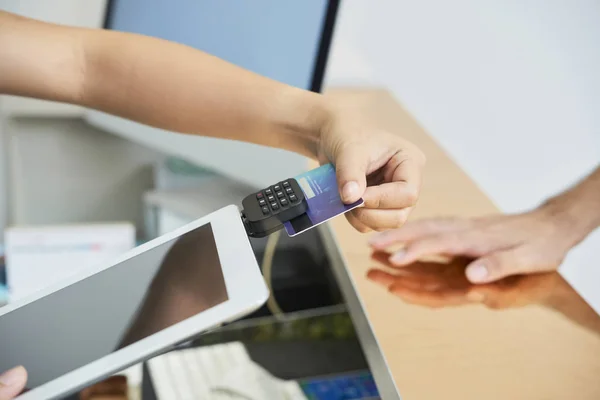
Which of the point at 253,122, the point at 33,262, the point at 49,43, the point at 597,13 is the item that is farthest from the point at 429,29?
the point at 33,262

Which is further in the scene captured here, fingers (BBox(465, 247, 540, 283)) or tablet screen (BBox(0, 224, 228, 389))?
fingers (BBox(465, 247, 540, 283))

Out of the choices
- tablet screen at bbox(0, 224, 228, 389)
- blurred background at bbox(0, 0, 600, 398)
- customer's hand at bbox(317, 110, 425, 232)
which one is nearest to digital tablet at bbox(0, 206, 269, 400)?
tablet screen at bbox(0, 224, 228, 389)

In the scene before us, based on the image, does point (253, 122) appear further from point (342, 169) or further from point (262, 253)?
point (262, 253)

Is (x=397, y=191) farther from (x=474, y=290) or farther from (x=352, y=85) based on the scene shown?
(x=352, y=85)

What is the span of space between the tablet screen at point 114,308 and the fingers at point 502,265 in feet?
1.00

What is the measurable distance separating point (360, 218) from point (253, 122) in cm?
18

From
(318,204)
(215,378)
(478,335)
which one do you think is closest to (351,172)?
(318,204)

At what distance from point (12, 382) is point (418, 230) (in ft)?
1.51

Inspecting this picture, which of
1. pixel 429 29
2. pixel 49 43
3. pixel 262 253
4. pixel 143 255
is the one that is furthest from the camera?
pixel 429 29

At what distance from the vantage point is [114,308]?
426 mm

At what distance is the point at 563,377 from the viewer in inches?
18.9

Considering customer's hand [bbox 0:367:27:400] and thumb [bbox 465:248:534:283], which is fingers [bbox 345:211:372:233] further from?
customer's hand [bbox 0:367:27:400]

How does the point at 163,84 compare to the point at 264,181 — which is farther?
the point at 264,181

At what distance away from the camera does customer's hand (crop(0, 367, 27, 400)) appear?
361mm
